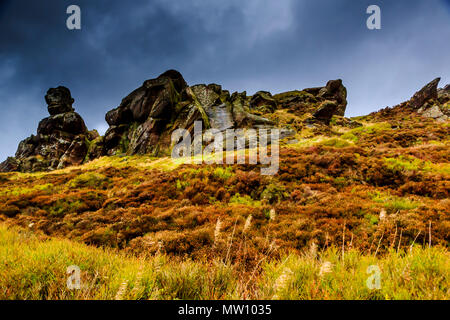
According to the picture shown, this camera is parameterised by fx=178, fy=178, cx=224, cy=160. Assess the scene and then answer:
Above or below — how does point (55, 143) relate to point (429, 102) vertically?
below

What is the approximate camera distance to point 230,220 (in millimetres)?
5836

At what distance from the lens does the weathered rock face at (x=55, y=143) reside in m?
48.1

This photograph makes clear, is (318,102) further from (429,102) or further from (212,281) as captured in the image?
(212,281)

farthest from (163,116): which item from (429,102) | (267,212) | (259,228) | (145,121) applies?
(429,102)

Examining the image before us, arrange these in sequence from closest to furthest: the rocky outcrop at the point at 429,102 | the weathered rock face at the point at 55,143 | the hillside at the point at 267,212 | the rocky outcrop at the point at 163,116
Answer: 1. the hillside at the point at 267,212
2. the rocky outcrop at the point at 429,102
3. the rocky outcrop at the point at 163,116
4. the weathered rock face at the point at 55,143

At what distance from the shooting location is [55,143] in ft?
170

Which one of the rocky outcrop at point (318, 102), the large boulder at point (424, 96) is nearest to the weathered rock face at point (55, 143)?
the rocky outcrop at point (318, 102)

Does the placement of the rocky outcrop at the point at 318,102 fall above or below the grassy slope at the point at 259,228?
above

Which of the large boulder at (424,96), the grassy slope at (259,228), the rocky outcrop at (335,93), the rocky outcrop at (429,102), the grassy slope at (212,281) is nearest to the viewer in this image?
the grassy slope at (212,281)

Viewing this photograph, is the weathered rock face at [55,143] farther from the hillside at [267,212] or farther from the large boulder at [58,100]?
the hillside at [267,212]

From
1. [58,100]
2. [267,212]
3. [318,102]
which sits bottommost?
[267,212]

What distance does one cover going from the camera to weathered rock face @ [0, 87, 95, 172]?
48062 mm

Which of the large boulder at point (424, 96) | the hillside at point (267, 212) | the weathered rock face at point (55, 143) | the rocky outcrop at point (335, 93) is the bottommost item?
the hillside at point (267, 212)
